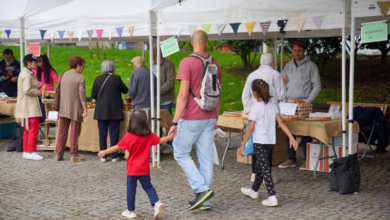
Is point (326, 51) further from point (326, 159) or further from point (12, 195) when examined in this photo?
point (12, 195)

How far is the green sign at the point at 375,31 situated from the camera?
421 cm

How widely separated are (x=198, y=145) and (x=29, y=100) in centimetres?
388

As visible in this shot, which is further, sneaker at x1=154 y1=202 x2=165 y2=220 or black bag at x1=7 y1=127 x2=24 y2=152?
black bag at x1=7 y1=127 x2=24 y2=152

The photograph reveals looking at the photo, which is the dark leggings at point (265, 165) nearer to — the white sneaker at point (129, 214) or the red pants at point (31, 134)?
the white sneaker at point (129, 214)

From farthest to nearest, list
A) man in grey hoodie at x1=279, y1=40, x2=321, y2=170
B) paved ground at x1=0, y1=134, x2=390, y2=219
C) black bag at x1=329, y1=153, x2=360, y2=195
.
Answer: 1. man in grey hoodie at x1=279, y1=40, x2=321, y2=170
2. black bag at x1=329, y1=153, x2=360, y2=195
3. paved ground at x1=0, y1=134, x2=390, y2=219

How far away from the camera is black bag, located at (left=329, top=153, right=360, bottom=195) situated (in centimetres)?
469

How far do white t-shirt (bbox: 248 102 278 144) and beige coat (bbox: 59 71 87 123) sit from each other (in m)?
3.38

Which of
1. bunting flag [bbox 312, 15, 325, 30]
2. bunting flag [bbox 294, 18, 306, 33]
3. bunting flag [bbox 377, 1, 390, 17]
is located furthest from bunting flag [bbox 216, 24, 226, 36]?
bunting flag [bbox 377, 1, 390, 17]

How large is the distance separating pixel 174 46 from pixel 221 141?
372 cm

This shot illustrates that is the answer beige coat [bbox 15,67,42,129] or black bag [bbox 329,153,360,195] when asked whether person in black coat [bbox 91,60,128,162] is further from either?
black bag [bbox 329,153,360,195]

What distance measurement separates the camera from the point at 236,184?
17.3 ft

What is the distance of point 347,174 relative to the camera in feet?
15.4

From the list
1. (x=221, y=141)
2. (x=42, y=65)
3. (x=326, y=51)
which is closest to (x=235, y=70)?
(x=326, y=51)

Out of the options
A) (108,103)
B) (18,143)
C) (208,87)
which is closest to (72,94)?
(108,103)
